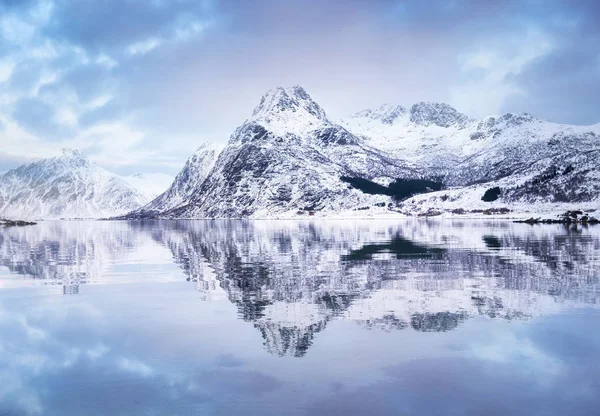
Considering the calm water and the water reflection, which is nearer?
the calm water

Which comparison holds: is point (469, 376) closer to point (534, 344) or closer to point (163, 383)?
point (534, 344)

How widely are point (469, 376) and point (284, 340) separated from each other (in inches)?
364

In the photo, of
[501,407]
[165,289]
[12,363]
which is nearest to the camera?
[501,407]

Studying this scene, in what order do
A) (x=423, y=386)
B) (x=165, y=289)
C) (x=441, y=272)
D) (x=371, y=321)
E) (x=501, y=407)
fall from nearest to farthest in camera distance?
(x=501, y=407)
(x=423, y=386)
(x=371, y=321)
(x=165, y=289)
(x=441, y=272)

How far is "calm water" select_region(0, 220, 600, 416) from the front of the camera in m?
18.8

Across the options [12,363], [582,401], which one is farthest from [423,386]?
[12,363]

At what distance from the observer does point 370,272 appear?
51375 mm

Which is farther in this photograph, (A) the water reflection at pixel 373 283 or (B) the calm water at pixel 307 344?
(A) the water reflection at pixel 373 283

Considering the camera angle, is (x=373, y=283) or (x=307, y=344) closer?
(x=307, y=344)

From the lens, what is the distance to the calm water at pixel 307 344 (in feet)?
61.8

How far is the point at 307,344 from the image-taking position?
1009 inches

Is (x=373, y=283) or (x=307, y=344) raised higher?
(x=373, y=283)

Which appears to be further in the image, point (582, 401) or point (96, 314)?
point (96, 314)

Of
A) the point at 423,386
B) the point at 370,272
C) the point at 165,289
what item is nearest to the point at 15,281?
the point at 165,289
